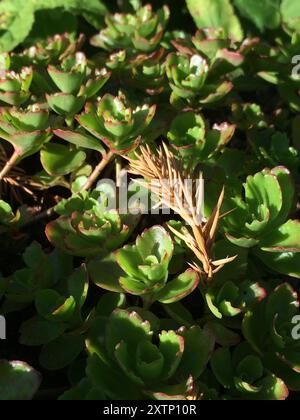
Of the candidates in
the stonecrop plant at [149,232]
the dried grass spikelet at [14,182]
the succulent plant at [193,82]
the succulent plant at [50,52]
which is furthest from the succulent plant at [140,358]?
the succulent plant at [50,52]

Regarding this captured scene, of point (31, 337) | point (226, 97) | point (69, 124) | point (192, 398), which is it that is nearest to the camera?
point (192, 398)

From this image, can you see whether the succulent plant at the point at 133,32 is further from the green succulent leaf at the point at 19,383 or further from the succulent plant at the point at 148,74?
the green succulent leaf at the point at 19,383

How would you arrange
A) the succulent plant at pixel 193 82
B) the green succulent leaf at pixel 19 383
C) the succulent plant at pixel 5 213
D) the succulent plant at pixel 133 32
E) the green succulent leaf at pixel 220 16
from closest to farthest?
1. the green succulent leaf at pixel 19 383
2. the succulent plant at pixel 5 213
3. the succulent plant at pixel 193 82
4. the succulent plant at pixel 133 32
5. the green succulent leaf at pixel 220 16

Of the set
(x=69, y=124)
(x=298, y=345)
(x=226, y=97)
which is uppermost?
(x=69, y=124)

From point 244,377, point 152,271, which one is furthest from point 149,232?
point 244,377

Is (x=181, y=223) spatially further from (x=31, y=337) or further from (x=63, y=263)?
(x=31, y=337)

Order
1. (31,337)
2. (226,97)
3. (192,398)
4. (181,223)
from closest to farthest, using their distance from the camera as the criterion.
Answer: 1. (192,398)
2. (31,337)
3. (181,223)
4. (226,97)

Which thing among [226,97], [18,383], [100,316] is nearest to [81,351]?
[100,316]

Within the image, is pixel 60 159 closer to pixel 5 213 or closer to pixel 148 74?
pixel 5 213
